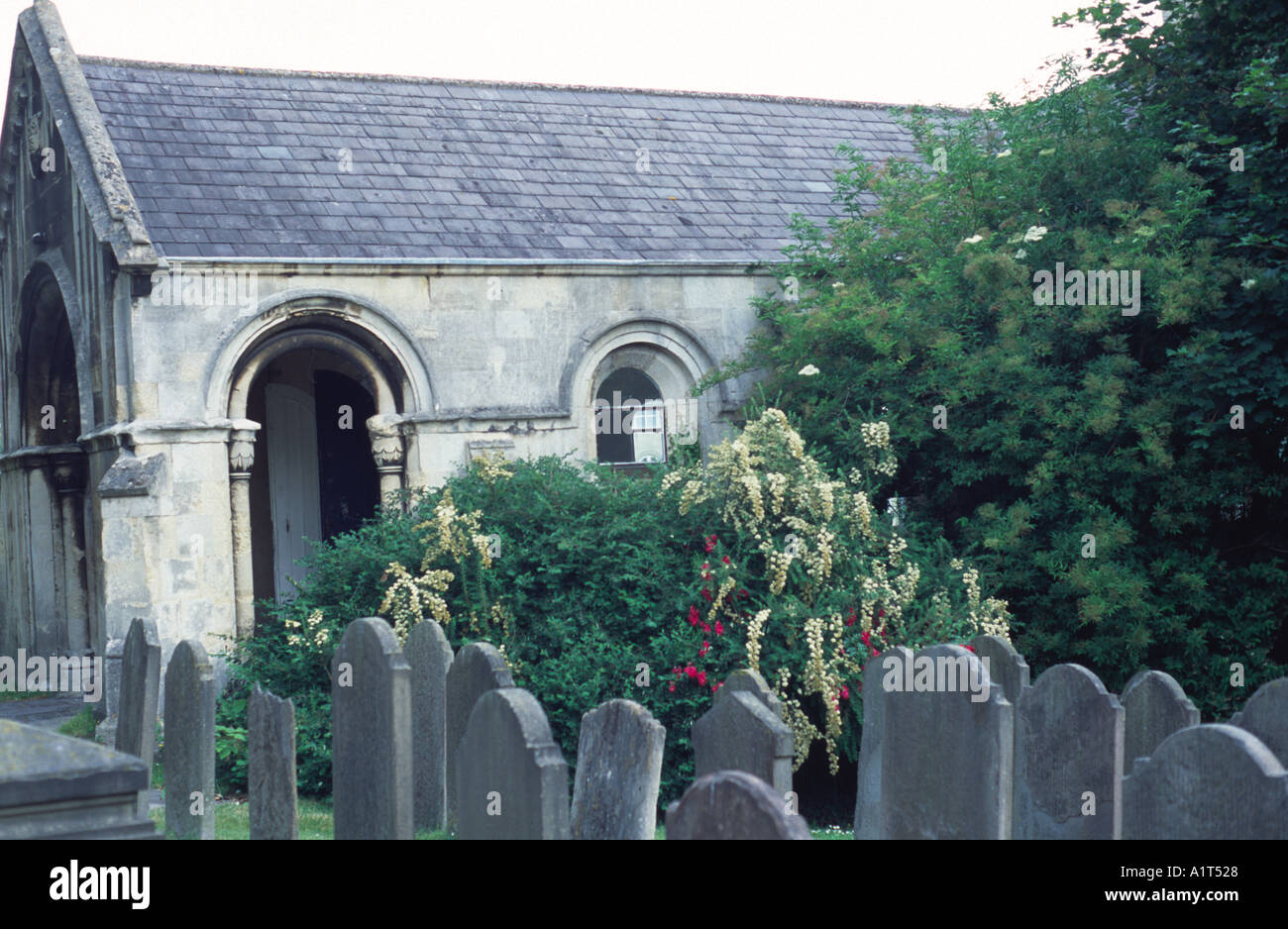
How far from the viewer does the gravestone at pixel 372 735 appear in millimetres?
6508

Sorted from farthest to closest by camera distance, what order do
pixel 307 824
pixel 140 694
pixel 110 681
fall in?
pixel 110 681 < pixel 307 824 < pixel 140 694

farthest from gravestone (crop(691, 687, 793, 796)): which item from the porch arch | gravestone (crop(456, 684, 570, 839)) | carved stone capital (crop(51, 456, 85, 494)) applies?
carved stone capital (crop(51, 456, 85, 494))

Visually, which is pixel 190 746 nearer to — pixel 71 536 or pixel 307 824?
pixel 307 824

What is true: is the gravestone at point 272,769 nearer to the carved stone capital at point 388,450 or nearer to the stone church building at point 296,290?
the stone church building at point 296,290

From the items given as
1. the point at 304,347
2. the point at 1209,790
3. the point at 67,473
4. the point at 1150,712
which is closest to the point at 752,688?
the point at 1150,712

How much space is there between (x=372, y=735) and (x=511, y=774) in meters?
1.48

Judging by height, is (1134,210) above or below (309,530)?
above

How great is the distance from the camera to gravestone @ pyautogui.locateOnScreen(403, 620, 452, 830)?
7.79 meters

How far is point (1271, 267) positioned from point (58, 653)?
14.0 m

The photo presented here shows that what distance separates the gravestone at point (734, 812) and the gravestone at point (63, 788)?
1750 millimetres

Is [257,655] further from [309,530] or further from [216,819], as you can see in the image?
[309,530]

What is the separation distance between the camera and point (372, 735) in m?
6.71

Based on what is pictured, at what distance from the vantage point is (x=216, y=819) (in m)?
9.30
